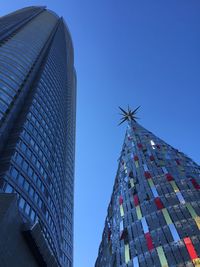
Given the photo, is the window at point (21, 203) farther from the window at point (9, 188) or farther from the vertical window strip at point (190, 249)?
the vertical window strip at point (190, 249)

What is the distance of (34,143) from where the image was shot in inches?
2603

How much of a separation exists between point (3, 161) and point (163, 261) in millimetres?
30978

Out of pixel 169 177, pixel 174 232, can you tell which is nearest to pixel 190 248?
pixel 174 232

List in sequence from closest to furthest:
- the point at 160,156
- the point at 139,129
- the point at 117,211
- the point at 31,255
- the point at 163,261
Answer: the point at 31,255
the point at 163,261
the point at 117,211
the point at 160,156
the point at 139,129

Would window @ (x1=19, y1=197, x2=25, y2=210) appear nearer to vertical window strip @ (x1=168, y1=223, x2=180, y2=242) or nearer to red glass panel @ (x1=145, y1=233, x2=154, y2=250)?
red glass panel @ (x1=145, y1=233, x2=154, y2=250)

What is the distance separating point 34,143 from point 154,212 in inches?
1158

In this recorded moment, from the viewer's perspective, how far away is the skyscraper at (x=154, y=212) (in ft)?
151

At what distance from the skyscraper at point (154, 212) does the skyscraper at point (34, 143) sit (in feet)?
46.6

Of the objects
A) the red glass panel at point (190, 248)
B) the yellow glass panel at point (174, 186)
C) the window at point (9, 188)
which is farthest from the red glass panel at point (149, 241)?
the window at point (9, 188)

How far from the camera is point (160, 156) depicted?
7094 centimetres

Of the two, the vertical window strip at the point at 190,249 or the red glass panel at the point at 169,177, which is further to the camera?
the red glass panel at the point at 169,177

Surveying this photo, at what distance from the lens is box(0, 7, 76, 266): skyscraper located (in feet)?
179

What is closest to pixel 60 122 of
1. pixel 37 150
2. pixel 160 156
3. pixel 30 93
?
pixel 30 93

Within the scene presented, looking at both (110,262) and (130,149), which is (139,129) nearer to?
(130,149)
